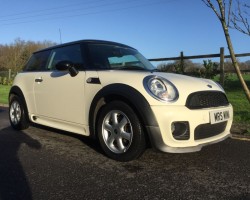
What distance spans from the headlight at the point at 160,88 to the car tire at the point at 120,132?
321 mm

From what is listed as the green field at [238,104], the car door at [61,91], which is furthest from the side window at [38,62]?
the green field at [238,104]

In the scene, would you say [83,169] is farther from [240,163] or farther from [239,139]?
[239,139]

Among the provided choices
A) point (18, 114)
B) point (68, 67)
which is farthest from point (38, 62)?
point (68, 67)

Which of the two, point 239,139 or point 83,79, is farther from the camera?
point 239,139

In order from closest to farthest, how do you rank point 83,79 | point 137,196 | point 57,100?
point 137,196, point 83,79, point 57,100

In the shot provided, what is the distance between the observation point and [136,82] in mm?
3732

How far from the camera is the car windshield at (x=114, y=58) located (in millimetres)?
4414

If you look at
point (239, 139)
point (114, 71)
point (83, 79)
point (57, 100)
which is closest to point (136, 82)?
point (114, 71)

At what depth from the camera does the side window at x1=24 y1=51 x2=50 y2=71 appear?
537cm

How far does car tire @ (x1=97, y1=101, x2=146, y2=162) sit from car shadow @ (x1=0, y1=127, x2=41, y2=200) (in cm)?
102

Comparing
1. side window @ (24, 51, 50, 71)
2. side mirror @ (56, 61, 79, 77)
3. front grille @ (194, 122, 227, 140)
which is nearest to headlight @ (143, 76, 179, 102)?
front grille @ (194, 122, 227, 140)

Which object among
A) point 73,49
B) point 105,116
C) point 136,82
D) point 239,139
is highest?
point 73,49

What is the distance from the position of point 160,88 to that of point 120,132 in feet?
2.25

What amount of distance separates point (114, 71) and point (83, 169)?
4.07 ft
